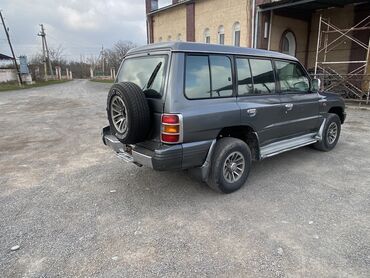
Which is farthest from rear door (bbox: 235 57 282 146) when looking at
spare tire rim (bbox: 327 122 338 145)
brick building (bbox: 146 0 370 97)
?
brick building (bbox: 146 0 370 97)

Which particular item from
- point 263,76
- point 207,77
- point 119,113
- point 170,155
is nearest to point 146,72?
point 119,113

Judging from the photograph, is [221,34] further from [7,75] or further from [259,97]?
[7,75]

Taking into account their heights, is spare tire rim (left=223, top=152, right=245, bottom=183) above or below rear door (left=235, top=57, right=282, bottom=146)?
below

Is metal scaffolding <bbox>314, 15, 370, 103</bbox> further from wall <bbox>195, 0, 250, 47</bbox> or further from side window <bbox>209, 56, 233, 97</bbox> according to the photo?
side window <bbox>209, 56, 233, 97</bbox>

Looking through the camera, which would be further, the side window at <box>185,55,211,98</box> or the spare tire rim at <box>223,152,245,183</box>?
the spare tire rim at <box>223,152,245,183</box>

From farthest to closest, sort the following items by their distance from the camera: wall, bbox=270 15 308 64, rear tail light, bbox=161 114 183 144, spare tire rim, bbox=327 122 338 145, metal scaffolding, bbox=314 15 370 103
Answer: wall, bbox=270 15 308 64
metal scaffolding, bbox=314 15 370 103
spare tire rim, bbox=327 122 338 145
rear tail light, bbox=161 114 183 144

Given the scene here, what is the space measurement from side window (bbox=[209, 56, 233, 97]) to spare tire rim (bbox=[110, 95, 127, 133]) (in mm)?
1182

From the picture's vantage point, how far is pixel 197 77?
3.52 m

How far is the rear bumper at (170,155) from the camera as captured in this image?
3.32 m

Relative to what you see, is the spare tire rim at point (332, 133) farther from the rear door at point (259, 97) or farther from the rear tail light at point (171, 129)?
the rear tail light at point (171, 129)

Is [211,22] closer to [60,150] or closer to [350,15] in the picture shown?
[350,15]

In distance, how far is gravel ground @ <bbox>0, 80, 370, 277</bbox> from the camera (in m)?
2.55

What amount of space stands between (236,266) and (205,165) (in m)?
1.40

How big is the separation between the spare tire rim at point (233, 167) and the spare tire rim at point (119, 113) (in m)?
1.48
